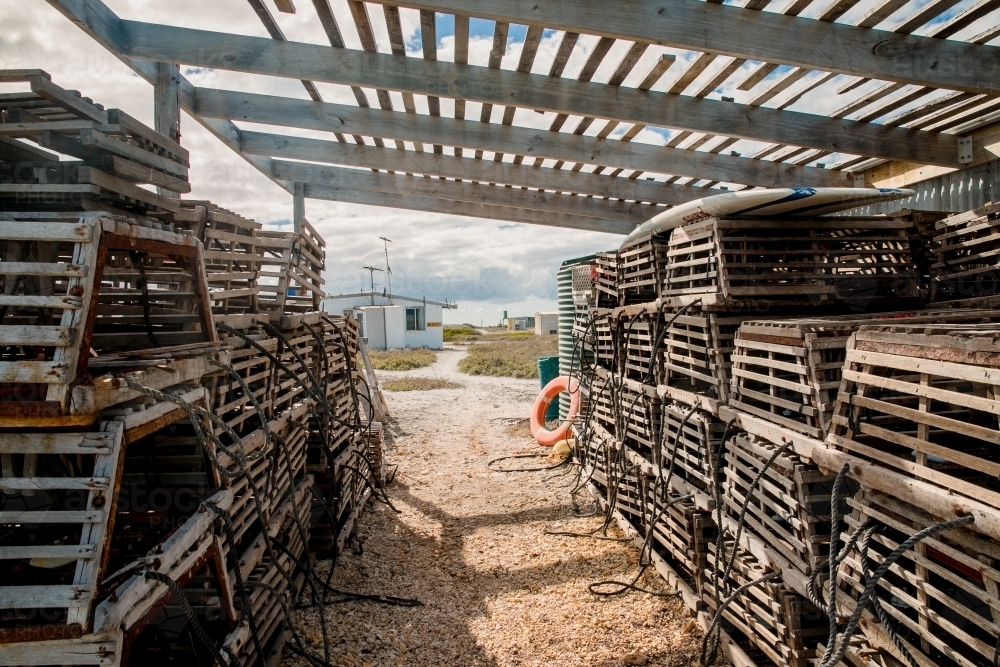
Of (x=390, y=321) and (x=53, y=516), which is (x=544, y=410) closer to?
(x=53, y=516)

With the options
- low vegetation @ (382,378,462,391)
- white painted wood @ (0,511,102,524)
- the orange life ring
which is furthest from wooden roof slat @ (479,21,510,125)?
low vegetation @ (382,378,462,391)

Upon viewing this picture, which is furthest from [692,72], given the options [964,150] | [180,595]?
[180,595]

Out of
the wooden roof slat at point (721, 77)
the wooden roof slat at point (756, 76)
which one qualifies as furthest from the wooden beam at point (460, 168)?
the wooden roof slat at point (756, 76)

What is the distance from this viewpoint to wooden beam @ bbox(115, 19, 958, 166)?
4441 millimetres

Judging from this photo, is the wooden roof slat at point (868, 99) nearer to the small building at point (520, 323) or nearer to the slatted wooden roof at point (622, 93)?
the slatted wooden roof at point (622, 93)

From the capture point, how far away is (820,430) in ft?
9.46

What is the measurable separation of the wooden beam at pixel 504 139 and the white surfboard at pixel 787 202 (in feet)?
6.38

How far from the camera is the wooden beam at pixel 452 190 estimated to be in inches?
316

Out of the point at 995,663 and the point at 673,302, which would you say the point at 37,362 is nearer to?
the point at 995,663

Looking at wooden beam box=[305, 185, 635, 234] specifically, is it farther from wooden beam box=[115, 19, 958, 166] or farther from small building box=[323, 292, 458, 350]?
small building box=[323, 292, 458, 350]

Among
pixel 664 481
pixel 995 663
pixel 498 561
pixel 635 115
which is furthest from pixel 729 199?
pixel 498 561

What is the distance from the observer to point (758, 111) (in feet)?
16.4

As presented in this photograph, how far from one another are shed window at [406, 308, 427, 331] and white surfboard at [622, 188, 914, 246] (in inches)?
1395

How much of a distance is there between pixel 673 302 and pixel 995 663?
2959 mm
